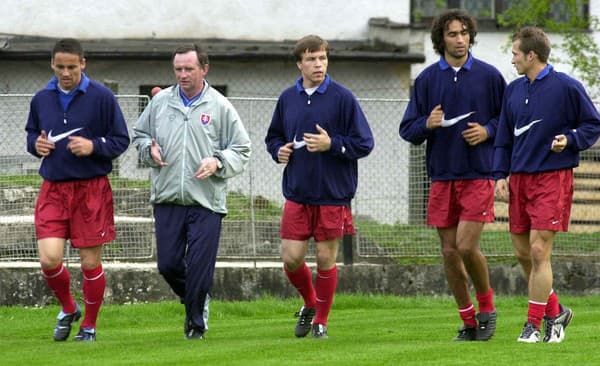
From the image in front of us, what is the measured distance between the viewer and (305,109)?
1124cm

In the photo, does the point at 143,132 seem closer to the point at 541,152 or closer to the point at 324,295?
the point at 324,295

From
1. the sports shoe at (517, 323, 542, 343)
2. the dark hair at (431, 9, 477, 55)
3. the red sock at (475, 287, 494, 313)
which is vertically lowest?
the sports shoe at (517, 323, 542, 343)

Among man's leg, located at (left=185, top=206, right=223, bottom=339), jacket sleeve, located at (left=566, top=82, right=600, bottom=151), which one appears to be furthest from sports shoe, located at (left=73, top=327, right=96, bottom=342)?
jacket sleeve, located at (left=566, top=82, right=600, bottom=151)

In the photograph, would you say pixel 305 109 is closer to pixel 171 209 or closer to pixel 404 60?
pixel 171 209

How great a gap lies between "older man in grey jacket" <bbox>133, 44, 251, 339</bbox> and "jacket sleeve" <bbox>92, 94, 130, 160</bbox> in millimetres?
132

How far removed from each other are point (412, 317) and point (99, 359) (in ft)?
14.1

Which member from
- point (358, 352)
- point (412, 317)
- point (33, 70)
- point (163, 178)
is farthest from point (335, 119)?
point (33, 70)

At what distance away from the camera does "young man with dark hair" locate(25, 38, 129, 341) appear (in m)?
11.0

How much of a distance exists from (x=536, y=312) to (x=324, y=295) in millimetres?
1743

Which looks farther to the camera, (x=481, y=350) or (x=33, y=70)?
(x=33, y=70)

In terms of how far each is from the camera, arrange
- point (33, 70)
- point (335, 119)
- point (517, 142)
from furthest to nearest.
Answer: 1. point (33, 70)
2. point (335, 119)
3. point (517, 142)

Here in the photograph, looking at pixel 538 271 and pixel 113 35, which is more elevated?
pixel 113 35

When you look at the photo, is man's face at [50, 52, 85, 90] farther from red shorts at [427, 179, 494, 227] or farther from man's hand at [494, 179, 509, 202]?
man's hand at [494, 179, 509, 202]

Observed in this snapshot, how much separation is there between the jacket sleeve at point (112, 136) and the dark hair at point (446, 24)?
7.85 ft
